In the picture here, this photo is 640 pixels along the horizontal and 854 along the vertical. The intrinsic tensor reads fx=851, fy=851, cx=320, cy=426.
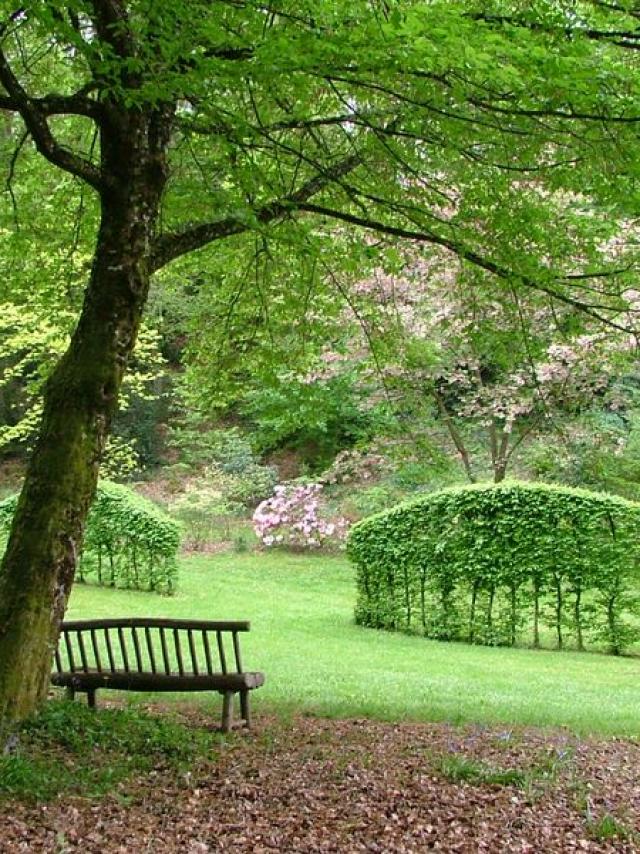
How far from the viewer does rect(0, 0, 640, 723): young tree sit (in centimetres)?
370

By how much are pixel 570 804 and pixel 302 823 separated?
1377 millimetres

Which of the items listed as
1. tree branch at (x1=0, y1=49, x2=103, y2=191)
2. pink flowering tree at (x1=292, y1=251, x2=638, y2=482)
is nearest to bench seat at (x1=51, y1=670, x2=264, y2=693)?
pink flowering tree at (x1=292, y1=251, x2=638, y2=482)

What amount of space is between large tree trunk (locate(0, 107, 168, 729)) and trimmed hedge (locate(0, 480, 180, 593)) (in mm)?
9783

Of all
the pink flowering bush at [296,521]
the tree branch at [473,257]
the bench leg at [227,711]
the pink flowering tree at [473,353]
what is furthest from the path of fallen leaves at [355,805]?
the pink flowering bush at [296,521]

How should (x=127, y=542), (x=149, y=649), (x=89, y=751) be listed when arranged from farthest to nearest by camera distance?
1. (x=127, y=542)
2. (x=149, y=649)
3. (x=89, y=751)

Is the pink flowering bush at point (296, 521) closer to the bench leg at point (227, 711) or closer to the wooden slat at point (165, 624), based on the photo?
the wooden slat at point (165, 624)

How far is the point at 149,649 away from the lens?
5.90m

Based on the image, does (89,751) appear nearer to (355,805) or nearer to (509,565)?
(355,805)

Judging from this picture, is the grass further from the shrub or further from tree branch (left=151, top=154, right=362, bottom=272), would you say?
the shrub

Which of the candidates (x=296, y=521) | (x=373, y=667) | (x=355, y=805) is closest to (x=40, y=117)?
(x=355, y=805)

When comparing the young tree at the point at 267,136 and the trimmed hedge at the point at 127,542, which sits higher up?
the young tree at the point at 267,136

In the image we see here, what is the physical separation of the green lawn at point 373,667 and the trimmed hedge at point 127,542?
24.0 inches

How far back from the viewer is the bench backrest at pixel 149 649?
580cm

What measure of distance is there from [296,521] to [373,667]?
9802mm
